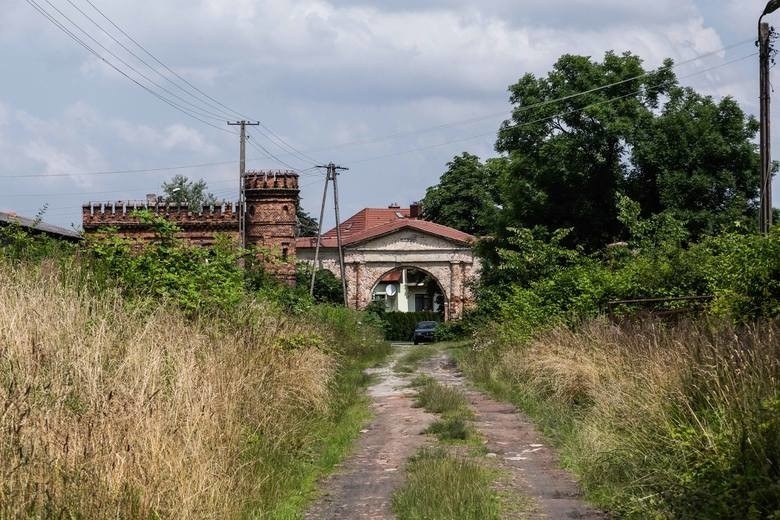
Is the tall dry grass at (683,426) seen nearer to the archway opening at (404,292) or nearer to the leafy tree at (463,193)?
the leafy tree at (463,193)

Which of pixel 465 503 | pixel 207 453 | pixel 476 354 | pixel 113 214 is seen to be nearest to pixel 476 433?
pixel 465 503

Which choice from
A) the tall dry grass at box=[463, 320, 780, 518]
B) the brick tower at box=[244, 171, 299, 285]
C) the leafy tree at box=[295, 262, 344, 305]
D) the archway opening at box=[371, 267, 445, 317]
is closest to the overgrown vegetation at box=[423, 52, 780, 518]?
the tall dry grass at box=[463, 320, 780, 518]

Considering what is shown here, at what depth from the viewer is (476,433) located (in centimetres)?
1342

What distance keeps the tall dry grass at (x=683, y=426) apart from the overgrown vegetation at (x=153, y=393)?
2.80 m

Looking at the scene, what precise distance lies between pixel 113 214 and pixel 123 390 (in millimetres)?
45434

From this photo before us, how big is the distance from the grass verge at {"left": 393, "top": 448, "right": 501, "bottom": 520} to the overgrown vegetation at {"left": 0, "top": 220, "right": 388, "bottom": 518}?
3.17 ft

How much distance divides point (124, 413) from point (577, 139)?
116 ft

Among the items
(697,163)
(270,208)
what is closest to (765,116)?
(697,163)

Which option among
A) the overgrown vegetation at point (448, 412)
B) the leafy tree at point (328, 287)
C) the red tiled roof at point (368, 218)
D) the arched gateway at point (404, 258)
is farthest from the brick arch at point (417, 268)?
the overgrown vegetation at point (448, 412)

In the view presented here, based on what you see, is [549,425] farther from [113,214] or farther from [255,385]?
A: [113,214]

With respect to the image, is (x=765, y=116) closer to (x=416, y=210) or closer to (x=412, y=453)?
(x=412, y=453)

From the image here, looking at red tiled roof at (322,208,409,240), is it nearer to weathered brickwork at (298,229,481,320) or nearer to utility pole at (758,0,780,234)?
weathered brickwork at (298,229,481,320)

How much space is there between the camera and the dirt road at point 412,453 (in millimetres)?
9094

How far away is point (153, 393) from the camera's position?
7.49 meters
